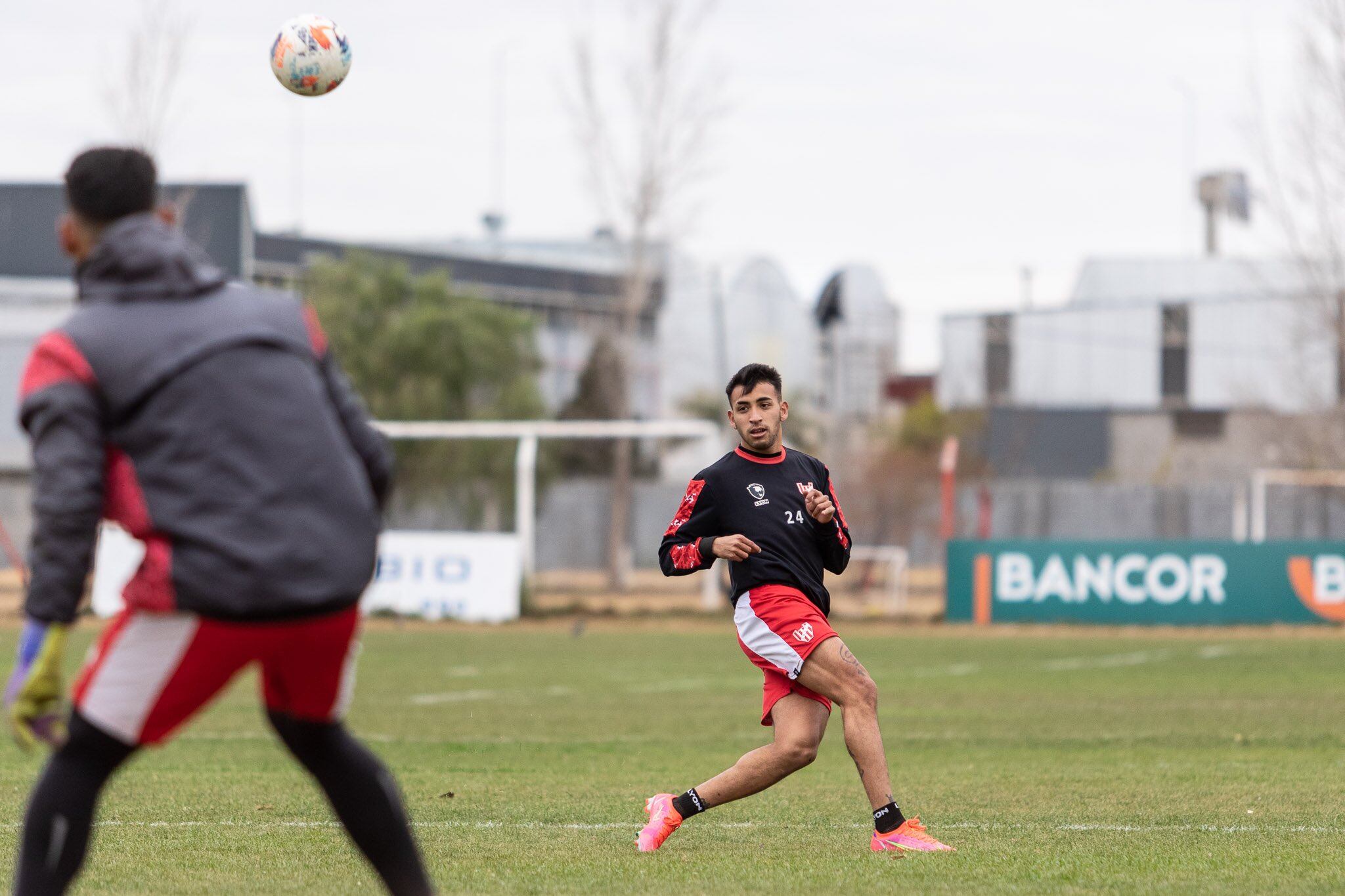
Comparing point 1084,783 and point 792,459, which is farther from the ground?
point 792,459

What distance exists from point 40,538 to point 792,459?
3629mm

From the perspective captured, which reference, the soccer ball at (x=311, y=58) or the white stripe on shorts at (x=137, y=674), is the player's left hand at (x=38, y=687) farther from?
the soccer ball at (x=311, y=58)

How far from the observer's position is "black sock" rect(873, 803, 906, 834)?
6613mm

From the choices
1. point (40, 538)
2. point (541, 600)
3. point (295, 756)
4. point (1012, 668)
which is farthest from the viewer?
point (541, 600)

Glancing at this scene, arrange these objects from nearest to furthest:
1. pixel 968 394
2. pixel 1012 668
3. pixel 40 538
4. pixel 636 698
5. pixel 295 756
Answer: pixel 40 538
pixel 295 756
pixel 636 698
pixel 1012 668
pixel 968 394

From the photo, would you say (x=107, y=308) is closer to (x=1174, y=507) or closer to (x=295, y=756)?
(x=295, y=756)

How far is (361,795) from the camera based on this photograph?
4305mm

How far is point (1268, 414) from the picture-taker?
3881 centimetres

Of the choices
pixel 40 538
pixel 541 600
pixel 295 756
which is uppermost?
pixel 40 538

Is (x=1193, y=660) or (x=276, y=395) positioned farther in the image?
(x=1193, y=660)

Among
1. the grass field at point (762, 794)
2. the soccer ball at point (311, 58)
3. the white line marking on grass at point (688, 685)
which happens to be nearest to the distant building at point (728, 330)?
the white line marking on grass at point (688, 685)

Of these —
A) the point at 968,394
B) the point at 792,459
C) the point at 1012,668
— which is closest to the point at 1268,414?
the point at 968,394

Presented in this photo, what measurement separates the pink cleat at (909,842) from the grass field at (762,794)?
0.08m

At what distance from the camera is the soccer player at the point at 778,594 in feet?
21.7
